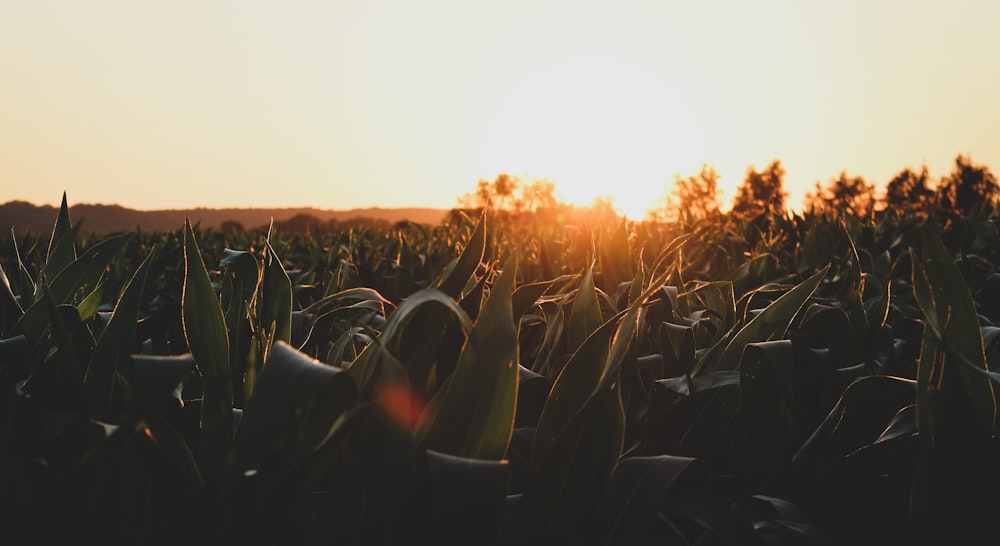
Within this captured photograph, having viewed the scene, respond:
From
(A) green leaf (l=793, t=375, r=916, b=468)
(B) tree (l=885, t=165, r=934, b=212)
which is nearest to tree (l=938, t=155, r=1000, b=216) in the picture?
(B) tree (l=885, t=165, r=934, b=212)

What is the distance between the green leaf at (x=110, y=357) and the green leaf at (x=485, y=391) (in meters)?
0.35

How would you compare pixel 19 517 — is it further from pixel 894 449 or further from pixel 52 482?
pixel 894 449

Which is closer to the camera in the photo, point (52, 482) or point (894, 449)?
point (52, 482)

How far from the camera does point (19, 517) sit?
58cm

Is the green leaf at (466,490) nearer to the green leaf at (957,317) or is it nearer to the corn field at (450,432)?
the corn field at (450,432)

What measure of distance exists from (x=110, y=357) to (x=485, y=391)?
404mm

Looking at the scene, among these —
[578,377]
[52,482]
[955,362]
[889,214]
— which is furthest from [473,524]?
[889,214]

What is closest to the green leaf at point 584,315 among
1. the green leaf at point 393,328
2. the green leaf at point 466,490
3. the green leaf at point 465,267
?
the green leaf at point 465,267

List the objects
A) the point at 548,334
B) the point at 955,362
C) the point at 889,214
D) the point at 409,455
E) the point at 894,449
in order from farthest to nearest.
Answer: the point at 889,214, the point at 548,334, the point at 894,449, the point at 955,362, the point at 409,455

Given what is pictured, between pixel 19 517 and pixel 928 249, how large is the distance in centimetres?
100

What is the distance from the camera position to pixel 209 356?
638mm

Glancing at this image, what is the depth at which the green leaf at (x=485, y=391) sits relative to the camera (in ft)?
1.76

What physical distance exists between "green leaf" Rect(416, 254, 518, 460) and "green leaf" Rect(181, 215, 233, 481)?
220 millimetres

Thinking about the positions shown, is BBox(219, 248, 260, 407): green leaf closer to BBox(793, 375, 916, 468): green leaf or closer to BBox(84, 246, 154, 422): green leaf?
BBox(84, 246, 154, 422): green leaf
